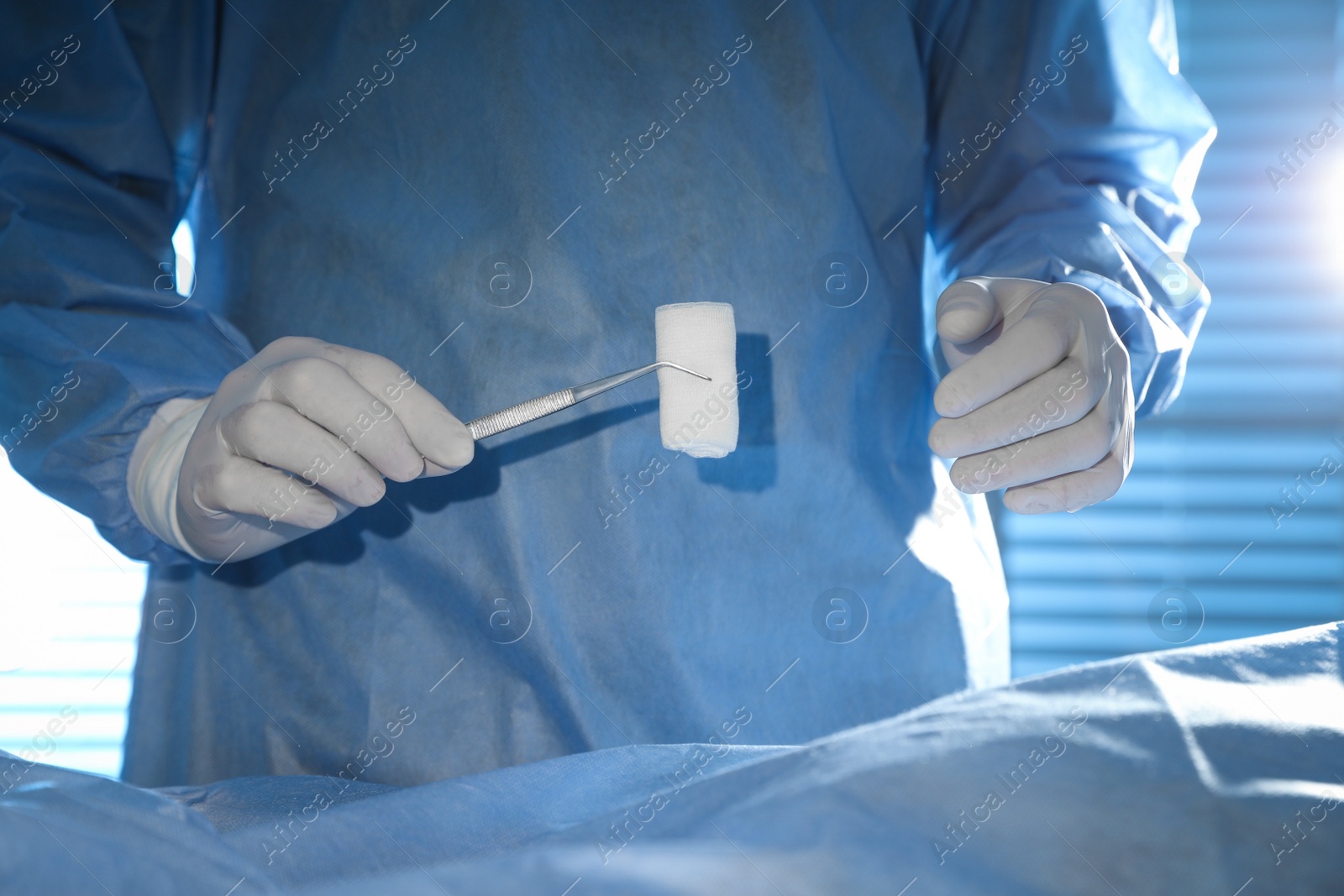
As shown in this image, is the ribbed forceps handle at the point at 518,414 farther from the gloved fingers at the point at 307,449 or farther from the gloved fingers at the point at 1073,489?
the gloved fingers at the point at 1073,489

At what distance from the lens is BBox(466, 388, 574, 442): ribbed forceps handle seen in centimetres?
80

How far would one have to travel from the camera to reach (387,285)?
1020 millimetres

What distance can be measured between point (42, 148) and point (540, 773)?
2.96 ft

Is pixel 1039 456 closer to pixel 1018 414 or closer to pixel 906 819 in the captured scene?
pixel 1018 414

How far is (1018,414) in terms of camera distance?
896mm

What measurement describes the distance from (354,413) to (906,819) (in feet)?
1.97

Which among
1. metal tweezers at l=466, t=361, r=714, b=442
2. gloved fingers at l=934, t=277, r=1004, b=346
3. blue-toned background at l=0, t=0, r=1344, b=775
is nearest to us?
metal tweezers at l=466, t=361, r=714, b=442

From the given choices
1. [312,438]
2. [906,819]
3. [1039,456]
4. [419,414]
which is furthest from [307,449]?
[1039,456]

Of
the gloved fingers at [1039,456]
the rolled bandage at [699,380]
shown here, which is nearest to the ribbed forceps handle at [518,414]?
the rolled bandage at [699,380]

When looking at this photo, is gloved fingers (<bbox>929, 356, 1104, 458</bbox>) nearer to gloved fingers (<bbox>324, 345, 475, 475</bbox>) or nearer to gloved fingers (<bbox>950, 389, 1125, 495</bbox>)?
gloved fingers (<bbox>950, 389, 1125, 495</bbox>)

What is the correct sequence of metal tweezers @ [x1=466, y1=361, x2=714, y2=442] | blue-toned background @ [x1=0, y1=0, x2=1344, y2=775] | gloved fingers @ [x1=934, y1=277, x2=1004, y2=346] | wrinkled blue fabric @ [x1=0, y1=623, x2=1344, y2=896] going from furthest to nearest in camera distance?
blue-toned background @ [x1=0, y1=0, x2=1344, y2=775], gloved fingers @ [x1=934, y1=277, x2=1004, y2=346], metal tweezers @ [x1=466, y1=361, x2=714, y2=442], wrinkled blue fabric @ [x1=0, y1=623, x2=1344, y2=896]

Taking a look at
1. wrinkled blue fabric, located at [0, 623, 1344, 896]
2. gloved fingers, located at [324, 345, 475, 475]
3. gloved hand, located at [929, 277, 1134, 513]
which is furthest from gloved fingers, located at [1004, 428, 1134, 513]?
gloved fingers, located at [324, 345, 475, 475]

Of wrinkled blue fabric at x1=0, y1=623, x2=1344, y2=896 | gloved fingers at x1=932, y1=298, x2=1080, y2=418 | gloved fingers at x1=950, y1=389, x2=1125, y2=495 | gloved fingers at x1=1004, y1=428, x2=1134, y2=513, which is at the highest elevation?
gloved fingers at x1=932, y1=298, x2=1080, y2=418

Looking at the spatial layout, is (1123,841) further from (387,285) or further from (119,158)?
(119,158)
